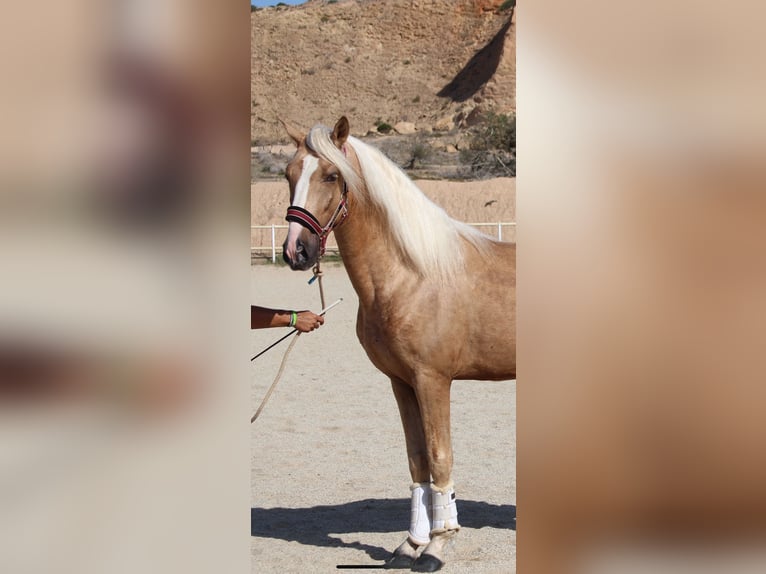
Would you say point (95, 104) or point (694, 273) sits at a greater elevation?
point (95, 104)

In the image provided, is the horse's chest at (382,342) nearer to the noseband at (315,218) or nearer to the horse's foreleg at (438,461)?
the horse's foreleg at (438,461)

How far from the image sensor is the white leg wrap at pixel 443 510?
3.93 m

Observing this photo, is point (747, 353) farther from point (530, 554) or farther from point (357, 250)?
point (357, 250)

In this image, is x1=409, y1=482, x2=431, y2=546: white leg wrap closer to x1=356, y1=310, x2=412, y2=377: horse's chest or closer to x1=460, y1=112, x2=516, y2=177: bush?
x1=356, y1=310, x2=412, y2=377: horse's chest

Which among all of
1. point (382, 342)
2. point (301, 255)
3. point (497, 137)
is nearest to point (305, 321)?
point (301, 255)

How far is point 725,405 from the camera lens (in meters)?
1.33

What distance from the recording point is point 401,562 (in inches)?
160

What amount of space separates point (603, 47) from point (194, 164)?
0.68m

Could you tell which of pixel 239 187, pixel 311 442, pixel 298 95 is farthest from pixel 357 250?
pixel 298 95

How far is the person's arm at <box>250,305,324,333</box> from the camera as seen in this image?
3232 millimetres

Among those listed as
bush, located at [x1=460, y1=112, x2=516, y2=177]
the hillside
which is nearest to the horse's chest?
bush, located at [x1=460, y1=112, x2=516, y2=177]

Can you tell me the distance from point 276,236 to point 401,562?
21.7 metres

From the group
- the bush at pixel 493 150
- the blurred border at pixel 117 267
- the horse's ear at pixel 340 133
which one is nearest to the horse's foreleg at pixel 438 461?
the horse's ear at pixel 340 133

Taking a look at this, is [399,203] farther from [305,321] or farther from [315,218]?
[305,321]
